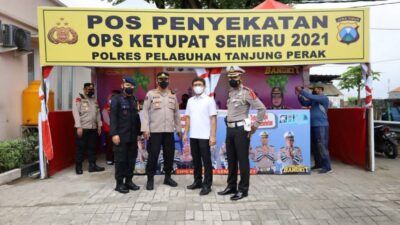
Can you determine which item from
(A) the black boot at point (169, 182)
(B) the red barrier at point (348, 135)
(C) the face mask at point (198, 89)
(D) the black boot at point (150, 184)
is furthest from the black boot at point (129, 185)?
(B) the red barrier at point (348, 135)

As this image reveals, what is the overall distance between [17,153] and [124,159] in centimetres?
263

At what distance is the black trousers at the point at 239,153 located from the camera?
6348 millimetres

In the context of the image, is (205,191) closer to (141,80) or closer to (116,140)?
(116,140)

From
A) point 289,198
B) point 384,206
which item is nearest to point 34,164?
point 289,198

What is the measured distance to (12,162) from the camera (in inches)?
316

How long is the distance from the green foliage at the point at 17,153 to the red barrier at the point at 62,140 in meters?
0.55

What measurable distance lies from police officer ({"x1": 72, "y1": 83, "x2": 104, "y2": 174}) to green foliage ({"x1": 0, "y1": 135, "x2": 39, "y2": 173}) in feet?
3.38

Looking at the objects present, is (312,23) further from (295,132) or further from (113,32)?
(113,32)

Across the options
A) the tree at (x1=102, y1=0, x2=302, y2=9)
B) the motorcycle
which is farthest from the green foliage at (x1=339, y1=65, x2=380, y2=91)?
the motorcycle

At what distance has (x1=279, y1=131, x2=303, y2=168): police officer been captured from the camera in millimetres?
8141

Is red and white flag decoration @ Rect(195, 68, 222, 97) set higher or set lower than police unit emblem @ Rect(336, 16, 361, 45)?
lower

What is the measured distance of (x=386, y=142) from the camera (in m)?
10.7

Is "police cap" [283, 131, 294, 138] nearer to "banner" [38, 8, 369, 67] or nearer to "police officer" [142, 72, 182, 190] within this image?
"banner" [38, 8, 369, 67]

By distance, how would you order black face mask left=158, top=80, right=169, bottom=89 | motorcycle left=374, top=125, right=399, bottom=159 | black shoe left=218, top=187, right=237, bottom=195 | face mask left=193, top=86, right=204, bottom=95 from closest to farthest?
black shoe left=218, top=187, right=237, bottom=195
face mask left=193, top=86, right=204, bottom=95
black face mask left=158, top=80, right=169, bottom=89
motorcycle left=374, top=125, right=399, bottom=159
